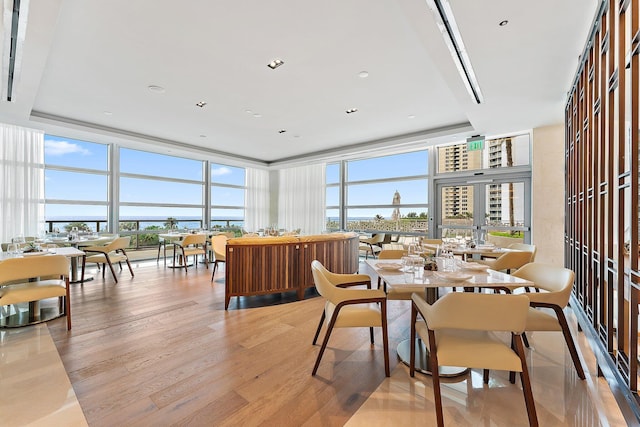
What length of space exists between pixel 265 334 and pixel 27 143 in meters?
6.88

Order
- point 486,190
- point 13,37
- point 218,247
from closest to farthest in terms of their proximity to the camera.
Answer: point 13,37 < point 218,247 < point 486,190

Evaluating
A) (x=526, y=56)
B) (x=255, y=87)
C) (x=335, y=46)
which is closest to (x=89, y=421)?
(x=335, y=46)

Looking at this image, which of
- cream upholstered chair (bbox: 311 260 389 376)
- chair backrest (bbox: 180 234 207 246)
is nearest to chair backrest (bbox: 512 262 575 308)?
cream upholstered chair (bbox: 311 260 389 376)

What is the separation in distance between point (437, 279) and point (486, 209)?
5.35m

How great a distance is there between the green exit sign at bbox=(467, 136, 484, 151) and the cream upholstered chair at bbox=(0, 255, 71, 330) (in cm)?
719

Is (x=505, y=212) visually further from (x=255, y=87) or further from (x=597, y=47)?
(x=255, y=87)

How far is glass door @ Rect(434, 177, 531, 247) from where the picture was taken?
6195 mm

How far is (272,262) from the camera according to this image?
163 inches

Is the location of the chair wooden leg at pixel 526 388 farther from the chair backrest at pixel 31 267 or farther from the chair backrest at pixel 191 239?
the chair backrest at pixel 191 239

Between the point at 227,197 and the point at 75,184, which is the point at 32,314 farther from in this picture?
the point at 227,197

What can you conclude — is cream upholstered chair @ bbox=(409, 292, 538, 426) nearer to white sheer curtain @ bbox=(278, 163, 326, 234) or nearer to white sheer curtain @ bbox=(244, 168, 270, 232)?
white sheer curtain @ bbox=(278, 163, 326, 234)

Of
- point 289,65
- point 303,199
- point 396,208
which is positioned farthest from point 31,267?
point 303,199

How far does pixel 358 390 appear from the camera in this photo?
2.10 meters

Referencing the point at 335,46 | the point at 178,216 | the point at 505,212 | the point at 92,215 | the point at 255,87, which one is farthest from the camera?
the point at 178,216
